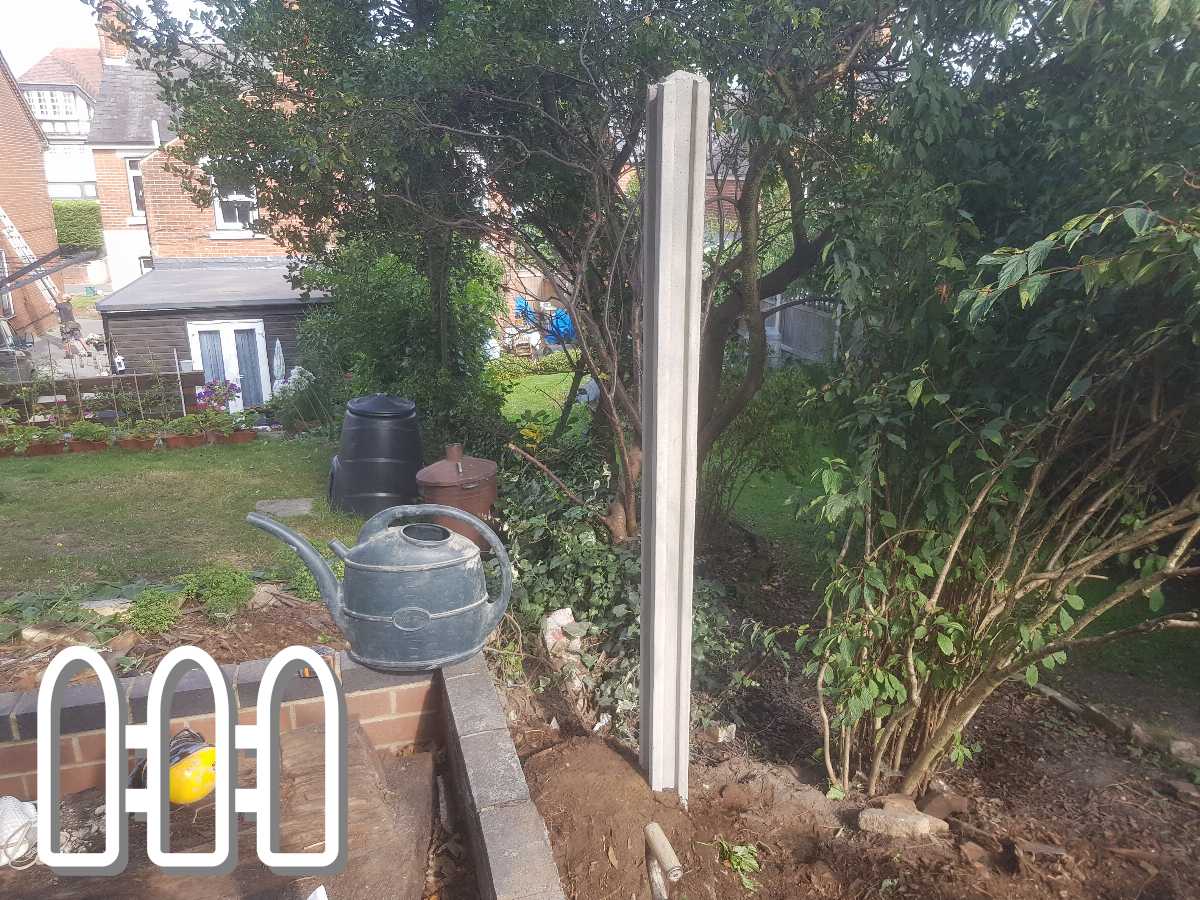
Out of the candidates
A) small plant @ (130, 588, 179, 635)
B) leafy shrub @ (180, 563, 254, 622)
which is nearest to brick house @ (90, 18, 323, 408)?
leafy shrub @ (180, 563, 254, 622)

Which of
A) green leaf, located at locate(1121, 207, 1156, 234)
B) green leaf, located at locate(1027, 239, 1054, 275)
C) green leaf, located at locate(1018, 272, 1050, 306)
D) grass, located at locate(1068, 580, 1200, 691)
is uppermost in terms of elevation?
green leaf, located at locate(1121, 207, 1156, 234)

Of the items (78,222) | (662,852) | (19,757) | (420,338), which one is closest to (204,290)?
(420,338)

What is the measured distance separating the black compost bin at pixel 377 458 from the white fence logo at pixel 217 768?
181 inches

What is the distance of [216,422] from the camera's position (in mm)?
9812

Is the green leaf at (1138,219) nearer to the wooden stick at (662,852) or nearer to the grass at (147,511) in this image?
the wooden stick at (662,852)

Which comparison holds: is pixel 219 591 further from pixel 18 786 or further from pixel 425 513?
pixel 425 513

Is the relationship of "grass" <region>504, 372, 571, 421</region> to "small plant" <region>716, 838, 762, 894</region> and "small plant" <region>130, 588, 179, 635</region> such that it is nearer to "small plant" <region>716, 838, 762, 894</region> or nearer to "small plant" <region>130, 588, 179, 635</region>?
"small plant" <region>130, 588, 179, 635</region>

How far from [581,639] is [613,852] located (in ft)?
5.02

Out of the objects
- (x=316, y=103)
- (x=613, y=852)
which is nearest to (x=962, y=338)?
(x=613, y=852)

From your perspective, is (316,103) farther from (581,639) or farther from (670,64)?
(581,639)

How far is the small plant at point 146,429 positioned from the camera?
30.8 feet

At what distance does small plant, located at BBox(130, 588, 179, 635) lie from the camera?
12.4 feet

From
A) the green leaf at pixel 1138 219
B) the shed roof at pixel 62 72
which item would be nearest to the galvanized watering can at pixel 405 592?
the green leaf at pixel 1138 219

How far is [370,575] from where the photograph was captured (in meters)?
2.42
